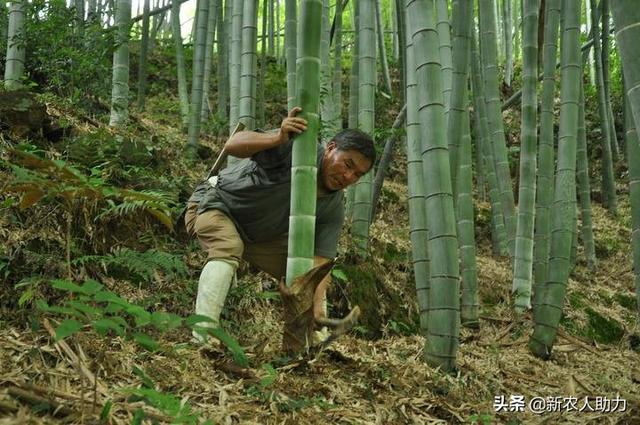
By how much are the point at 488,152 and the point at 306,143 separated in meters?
4.18

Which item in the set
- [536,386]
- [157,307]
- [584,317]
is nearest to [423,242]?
[536,386]

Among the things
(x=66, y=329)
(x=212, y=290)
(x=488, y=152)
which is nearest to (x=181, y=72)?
(x=488, y=152)

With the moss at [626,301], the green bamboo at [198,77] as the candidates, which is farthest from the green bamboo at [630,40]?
the moss at [626,301]

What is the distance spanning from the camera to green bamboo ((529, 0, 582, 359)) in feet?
10.6

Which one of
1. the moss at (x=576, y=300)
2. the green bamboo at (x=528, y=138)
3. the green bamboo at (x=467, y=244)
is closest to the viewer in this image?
the green bamboo at (x=467, y=244)

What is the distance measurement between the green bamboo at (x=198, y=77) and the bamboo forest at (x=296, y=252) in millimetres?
31

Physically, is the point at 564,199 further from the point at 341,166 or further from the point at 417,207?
the point at 341,166

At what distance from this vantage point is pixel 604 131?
23.1 feet

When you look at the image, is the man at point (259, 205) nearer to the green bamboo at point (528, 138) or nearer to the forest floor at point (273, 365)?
the forest floor at point (273, 365)

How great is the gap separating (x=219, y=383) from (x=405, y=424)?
2.07ft

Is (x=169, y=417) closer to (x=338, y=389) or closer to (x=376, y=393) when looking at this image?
(x=338, y=389)

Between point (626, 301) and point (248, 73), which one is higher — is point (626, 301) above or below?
below

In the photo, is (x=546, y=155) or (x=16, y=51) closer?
(x=546, y=155)

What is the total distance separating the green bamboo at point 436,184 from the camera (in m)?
2.41
